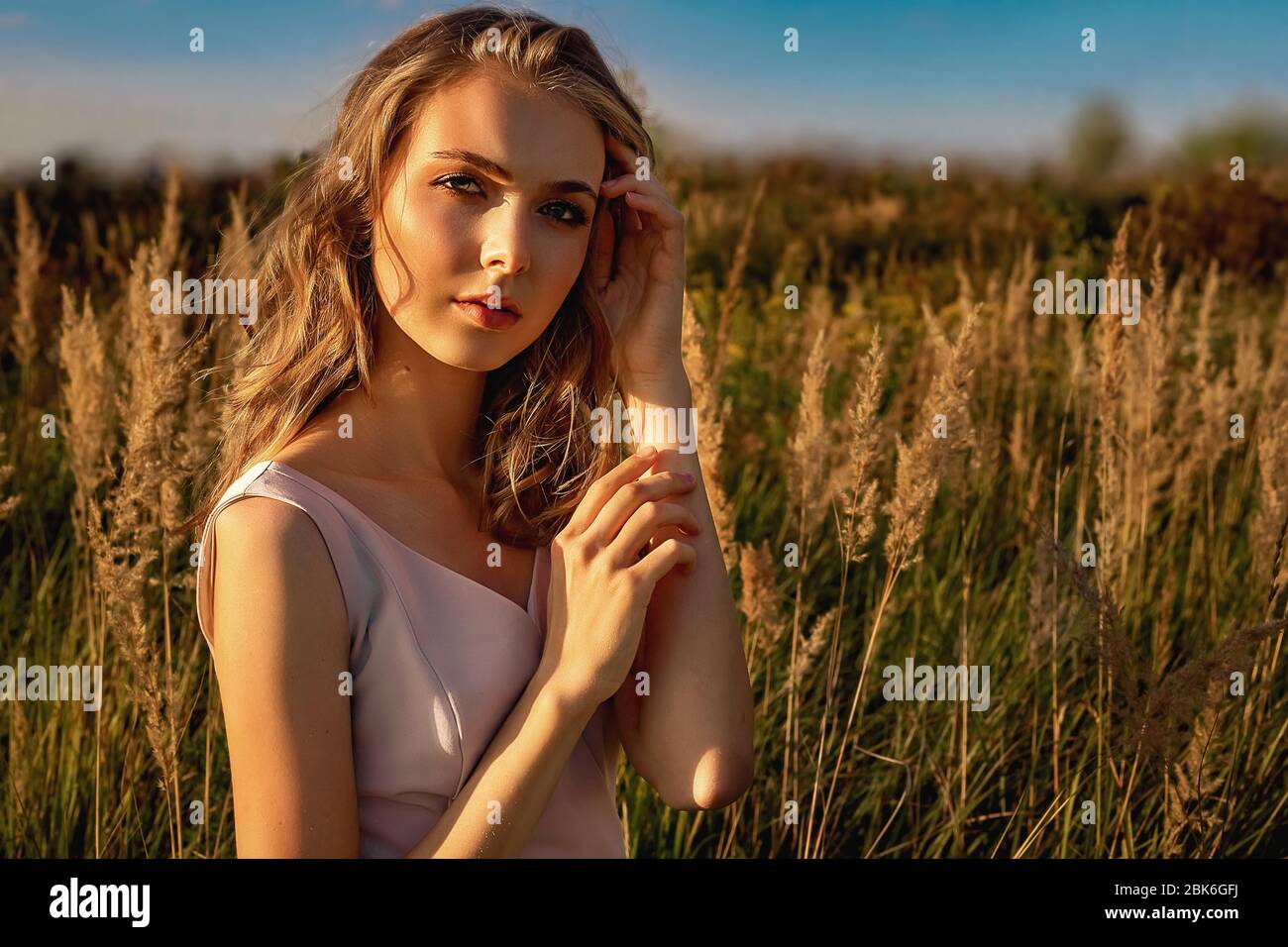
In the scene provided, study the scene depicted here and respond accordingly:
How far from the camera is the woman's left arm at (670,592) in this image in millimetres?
1900

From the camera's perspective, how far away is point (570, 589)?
180 cm

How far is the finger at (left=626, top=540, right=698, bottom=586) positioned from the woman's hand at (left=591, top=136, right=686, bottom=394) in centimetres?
37

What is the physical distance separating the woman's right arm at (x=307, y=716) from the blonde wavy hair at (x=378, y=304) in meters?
0.29

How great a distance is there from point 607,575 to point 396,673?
33cm

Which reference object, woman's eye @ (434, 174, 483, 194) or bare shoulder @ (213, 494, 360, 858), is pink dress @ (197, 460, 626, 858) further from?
woman's eye @ (434, 174, 483, 194)

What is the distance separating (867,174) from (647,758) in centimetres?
808

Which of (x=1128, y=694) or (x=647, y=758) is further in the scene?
(x=1128, y=694)

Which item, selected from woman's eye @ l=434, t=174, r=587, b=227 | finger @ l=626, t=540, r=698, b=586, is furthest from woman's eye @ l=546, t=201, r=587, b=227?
finger @ l=626, t=540, r=698, b=586

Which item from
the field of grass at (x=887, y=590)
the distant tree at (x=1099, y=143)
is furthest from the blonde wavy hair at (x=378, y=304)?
the distant tree at (x=1099, y=143)

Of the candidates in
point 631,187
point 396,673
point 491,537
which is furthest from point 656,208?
point 396,673

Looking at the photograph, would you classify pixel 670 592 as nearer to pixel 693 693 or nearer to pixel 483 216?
pixel 693 693
